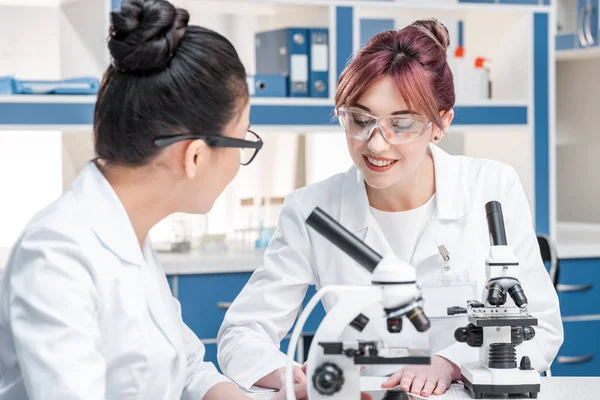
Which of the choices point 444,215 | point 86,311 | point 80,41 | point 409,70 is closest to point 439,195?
point 444,215

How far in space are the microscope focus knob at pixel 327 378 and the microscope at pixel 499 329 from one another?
0.33 meters

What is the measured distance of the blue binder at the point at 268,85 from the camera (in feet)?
11.3

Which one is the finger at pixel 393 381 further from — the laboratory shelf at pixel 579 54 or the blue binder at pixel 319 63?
the laboratory shelf at pixel 579 54

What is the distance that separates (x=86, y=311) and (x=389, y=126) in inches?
33.5

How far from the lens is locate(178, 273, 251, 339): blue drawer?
3209 mm

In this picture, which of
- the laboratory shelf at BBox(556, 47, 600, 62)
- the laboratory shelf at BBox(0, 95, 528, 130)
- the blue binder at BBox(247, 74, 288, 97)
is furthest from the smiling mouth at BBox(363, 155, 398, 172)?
the laboratory shelf at BBox(556, 47, 600, 62)

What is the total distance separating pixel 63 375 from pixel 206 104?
46 cm

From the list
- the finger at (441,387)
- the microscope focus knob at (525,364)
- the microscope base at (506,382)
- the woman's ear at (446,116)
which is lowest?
the finger at (441,387)

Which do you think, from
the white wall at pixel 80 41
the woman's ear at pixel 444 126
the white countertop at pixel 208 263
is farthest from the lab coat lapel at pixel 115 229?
the white wall at pixel 80 41

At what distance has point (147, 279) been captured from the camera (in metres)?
1.34

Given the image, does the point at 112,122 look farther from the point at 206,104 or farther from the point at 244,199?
the point at 244,199

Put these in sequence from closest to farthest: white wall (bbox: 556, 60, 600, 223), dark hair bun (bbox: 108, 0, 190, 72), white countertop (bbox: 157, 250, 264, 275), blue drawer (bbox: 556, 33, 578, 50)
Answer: dark hair bun (bbox: 108, 0, 190, 72) → white countertop (bbox: 157, 250, 264, 275) → blue drawer (bbox: 556, 33, 578, 50) → white wall (bbox: 556, 60, 600, 223)

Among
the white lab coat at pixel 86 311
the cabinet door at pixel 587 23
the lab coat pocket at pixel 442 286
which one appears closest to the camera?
the white lab coat at pixel 86 311

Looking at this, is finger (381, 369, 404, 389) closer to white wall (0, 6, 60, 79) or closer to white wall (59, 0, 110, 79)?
white wall (59, 0, 110, 79)
